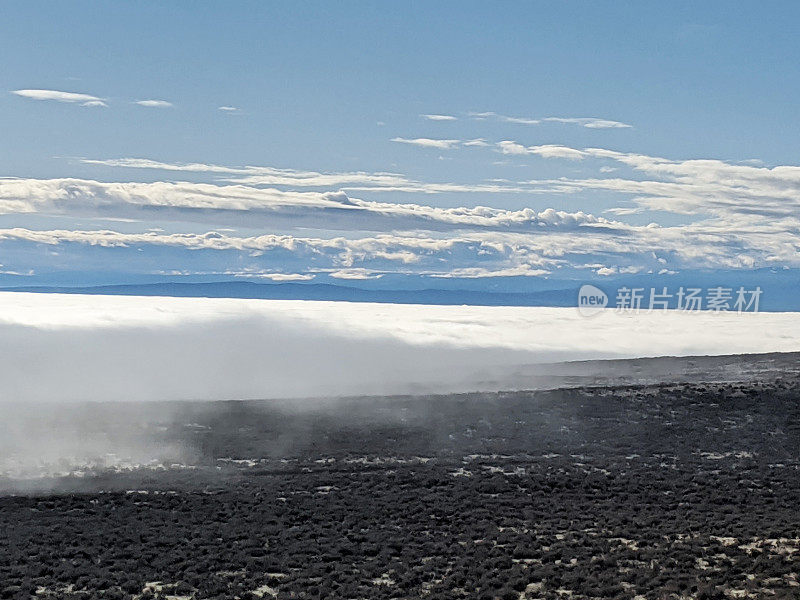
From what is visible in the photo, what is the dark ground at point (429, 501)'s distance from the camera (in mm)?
19422

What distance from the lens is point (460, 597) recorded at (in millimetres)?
18250

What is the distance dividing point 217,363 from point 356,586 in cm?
4268

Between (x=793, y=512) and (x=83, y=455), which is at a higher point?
(x=793, y=512)

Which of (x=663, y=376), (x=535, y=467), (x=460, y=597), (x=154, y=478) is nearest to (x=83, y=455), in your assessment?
(x=154, y=478)

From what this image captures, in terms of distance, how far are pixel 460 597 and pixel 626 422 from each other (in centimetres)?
2140

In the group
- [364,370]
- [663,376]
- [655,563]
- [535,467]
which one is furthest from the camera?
[364,370]

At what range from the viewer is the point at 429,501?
86.1 ft

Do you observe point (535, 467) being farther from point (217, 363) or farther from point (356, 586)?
point (217, 363)

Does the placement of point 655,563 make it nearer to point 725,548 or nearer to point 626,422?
point 725,548

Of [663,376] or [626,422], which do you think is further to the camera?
[663,376]

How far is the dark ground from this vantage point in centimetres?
1942

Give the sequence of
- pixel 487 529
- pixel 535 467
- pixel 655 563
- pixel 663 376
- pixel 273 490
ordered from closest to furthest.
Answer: pixel 655 563, pixel 487 529, pixel 273 490, pixel 535 467, pixel 663 376

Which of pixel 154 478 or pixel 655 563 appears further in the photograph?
pixel 154 478

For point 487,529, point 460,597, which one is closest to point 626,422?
point 487,529
